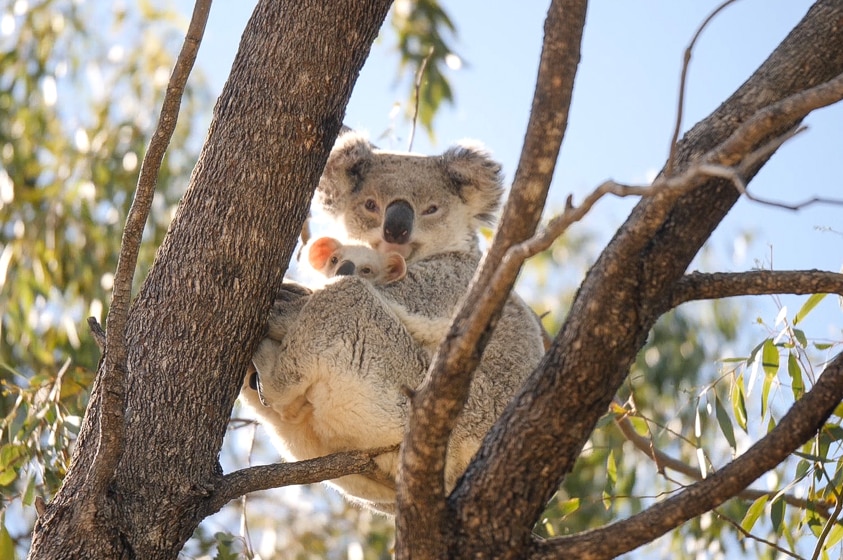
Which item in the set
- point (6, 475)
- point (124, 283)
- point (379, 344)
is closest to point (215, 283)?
point (124, 283)

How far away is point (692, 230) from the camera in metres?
1.88

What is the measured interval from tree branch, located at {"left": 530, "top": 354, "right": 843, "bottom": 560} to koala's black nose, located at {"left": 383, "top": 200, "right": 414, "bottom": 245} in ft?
5.78

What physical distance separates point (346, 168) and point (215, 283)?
4.42 feet

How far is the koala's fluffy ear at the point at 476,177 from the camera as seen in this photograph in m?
3.69

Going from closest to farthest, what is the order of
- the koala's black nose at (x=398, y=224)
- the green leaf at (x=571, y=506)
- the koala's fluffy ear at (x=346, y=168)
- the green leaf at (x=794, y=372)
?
the green leaf at (x=794, y=372)
the green leaf at (x=571, y=506)
the koala's black nose at (x=398, y=224)
the koala's fluffy ear at (x=346, y=168)

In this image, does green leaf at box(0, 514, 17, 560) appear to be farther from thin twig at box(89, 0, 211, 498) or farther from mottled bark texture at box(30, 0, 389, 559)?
thin twig at box(89, 0, 211, 498)

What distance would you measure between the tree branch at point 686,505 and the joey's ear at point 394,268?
1490 millimetres

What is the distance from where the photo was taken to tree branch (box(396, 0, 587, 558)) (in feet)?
5.30

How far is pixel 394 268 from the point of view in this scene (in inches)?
127

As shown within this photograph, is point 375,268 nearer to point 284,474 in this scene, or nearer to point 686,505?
point 284,474

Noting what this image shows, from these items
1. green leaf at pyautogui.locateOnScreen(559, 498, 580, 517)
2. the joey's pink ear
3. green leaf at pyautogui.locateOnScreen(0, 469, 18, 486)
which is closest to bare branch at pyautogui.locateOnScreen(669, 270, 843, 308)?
green leaf at pyautogui.locateOnScreen(559, 498, 580, 517)

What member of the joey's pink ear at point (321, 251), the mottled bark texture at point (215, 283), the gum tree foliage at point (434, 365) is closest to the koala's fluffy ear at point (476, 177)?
the joey's pink ear at point (321, 251)

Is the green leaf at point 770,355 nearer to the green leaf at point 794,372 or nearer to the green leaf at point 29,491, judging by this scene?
the green leaf at point 794,372

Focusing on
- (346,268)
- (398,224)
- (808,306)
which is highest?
(398,224)
